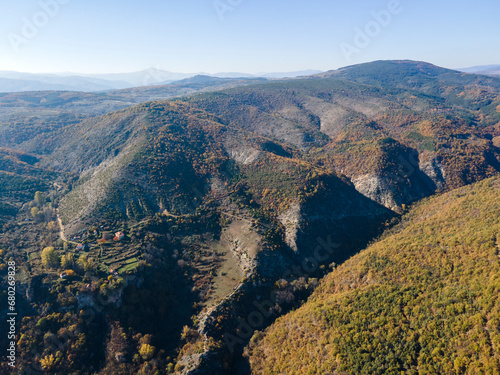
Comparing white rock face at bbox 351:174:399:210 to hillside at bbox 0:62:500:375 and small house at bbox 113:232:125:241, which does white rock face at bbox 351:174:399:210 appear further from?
small house at bbox 113:232:125:241

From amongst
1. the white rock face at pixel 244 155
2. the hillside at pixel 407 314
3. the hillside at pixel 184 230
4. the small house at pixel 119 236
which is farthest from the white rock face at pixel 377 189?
the small house at pixel 119 236

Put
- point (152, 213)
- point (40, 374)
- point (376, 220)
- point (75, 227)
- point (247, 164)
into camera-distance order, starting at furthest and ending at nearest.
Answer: point (247, 164)
point (376, 220)
point (152, 213)
point (75, 227)
point (40, 374)

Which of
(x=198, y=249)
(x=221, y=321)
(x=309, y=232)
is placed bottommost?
(x=221, y=321)

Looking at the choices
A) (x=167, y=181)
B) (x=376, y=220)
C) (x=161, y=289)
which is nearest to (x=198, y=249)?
(x=161, y=289)

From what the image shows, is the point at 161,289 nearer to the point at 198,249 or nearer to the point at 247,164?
the point at 198,249

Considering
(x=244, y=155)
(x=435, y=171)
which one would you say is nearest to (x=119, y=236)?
(x=244, y=155)

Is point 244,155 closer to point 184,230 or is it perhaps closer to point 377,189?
point 184,230
